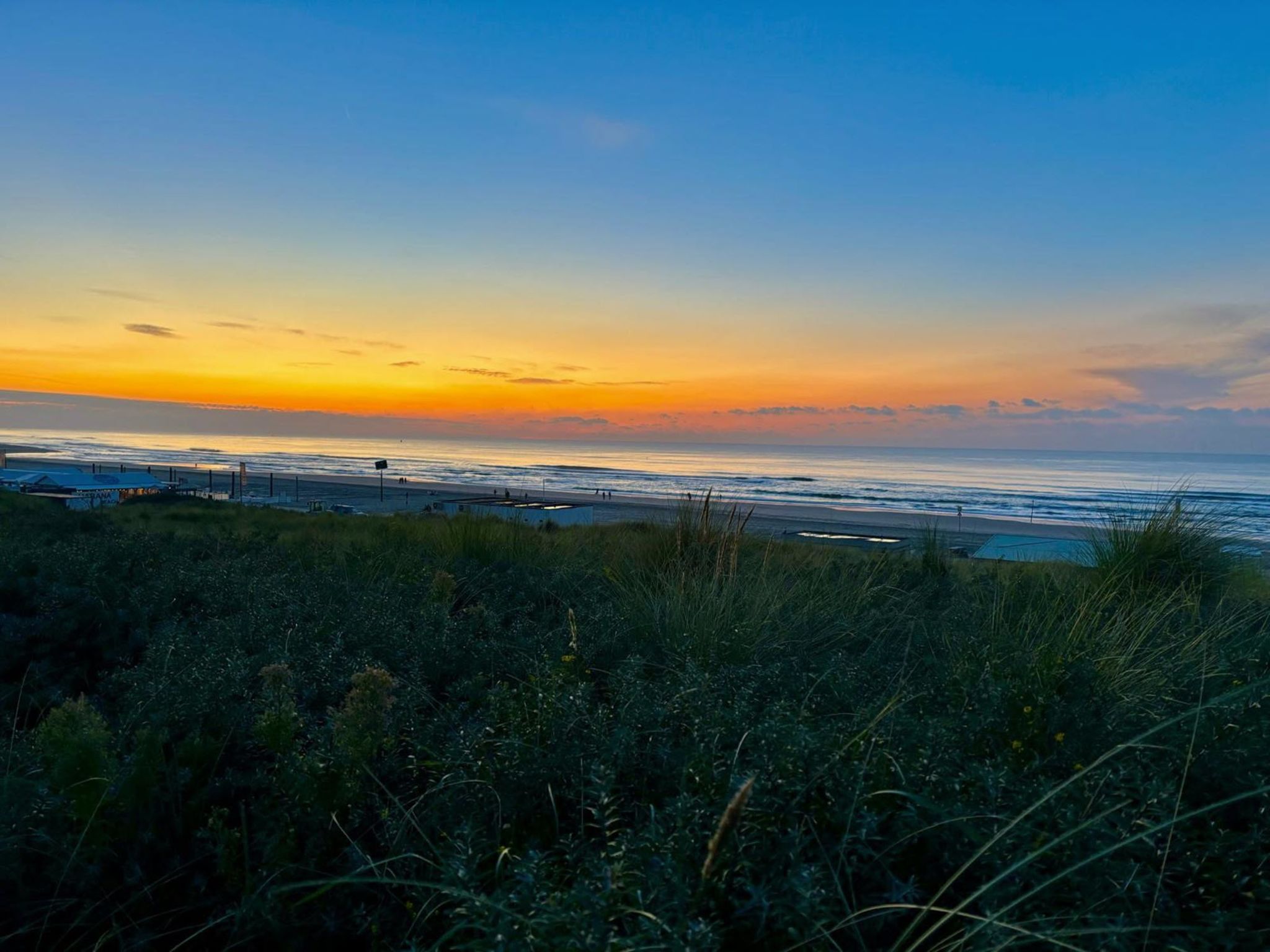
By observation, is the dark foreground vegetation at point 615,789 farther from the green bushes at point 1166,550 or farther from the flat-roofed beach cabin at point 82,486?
the flat-roofed beach cabin at point 82,486

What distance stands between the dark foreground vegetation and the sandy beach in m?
17.4

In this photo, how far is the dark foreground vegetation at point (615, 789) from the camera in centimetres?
163

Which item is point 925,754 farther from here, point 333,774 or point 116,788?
point 116,788

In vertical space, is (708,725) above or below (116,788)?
above

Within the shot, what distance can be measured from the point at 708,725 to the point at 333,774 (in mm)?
1118

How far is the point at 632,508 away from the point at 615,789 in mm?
38271

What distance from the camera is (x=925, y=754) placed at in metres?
2.09

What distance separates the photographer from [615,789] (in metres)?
2.27

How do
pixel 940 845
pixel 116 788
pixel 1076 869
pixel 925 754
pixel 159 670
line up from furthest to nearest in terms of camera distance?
pixel 159 670, pixel 116 788, pixel 925 754, pixel 940 845, pixel 1076 869

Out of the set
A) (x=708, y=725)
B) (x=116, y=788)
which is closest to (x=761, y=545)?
(x=708, y=725)

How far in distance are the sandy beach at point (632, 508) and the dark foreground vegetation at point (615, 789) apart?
17397mm

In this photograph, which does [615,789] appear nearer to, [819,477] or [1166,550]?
[1166,550]

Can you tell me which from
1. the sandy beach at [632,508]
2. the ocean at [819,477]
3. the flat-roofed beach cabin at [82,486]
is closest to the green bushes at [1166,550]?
the ocean at [819,477]

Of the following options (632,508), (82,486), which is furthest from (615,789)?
(82,486)
